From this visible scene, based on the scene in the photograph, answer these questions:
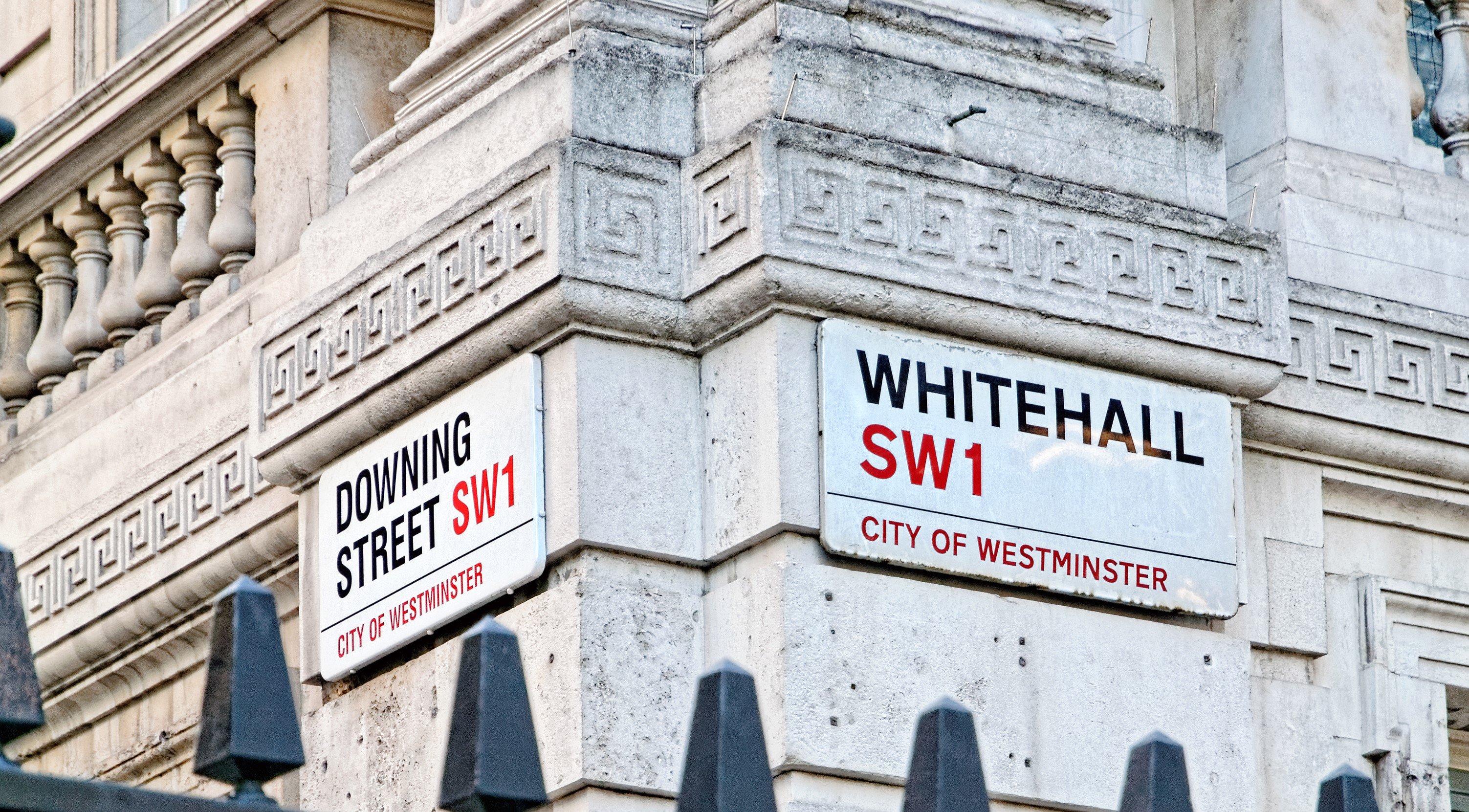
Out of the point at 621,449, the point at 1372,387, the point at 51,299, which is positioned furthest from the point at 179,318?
the point at 1372,387

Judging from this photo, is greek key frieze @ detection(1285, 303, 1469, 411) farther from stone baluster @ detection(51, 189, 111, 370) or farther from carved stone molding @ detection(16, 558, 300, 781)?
stone baluster @ detection(51, 189, 111, 370)

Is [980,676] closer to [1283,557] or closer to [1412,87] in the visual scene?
[1283,557]

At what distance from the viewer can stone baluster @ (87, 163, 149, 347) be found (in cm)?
929

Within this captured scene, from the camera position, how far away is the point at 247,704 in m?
3.33

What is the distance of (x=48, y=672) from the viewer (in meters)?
9.27

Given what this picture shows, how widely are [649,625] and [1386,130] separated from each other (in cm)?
282

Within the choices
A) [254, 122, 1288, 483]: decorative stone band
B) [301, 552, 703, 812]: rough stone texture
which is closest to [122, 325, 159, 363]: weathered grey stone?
[254, 122, 1288, 483]: decorative stone band

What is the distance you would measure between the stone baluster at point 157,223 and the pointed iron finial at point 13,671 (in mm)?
5977

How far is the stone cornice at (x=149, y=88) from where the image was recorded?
8.55 m

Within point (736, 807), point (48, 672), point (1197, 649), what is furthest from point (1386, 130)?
point (736, 807)

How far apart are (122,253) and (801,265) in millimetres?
3237

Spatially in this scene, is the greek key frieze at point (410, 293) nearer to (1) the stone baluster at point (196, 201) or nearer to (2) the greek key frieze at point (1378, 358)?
(1) the stone baluster at point (196, 201)

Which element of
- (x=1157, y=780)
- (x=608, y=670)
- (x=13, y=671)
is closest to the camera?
(x=13, y=671)

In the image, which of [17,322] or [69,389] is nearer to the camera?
[69,389]
